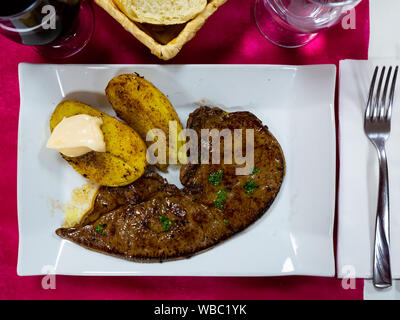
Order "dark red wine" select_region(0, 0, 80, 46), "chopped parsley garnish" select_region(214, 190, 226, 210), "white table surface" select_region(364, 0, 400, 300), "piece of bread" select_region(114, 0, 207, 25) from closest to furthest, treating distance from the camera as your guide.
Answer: "dark red wine" select_region(0, 0, 80, 46)
"piece of bread" select_region(114, 0, 207, 25)
"chopped parsley garnish" select_region(214, 190, 226, 210)
"white table surface" select_region(364, 0, 400, 300)

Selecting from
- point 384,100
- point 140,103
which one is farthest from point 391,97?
point 140,103

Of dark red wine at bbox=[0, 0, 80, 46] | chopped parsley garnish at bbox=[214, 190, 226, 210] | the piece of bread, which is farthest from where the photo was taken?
chopped parsley garnish at bbox=[214, 190, 226, 210]

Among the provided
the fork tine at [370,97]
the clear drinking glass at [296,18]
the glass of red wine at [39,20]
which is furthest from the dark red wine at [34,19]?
the fork tine at [370,97]

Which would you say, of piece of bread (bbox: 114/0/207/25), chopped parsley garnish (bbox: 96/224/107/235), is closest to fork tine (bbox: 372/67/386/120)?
piece of bread (bbox: 114/0/207/25)

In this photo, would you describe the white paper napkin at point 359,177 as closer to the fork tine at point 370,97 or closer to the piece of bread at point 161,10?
the fork tine at point 370,97

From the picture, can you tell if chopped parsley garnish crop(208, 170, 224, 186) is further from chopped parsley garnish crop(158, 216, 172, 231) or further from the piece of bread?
the piece of bread

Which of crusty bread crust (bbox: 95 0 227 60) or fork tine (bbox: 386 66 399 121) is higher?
crusty bread crust (bbox: 95 0 227 60)
